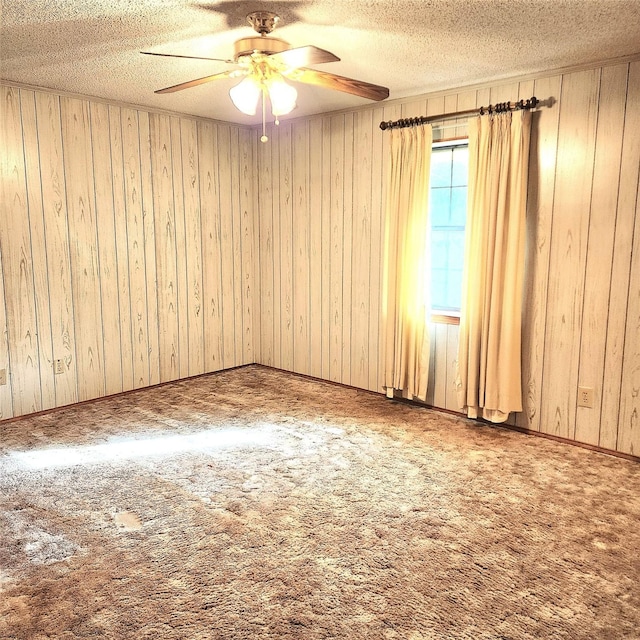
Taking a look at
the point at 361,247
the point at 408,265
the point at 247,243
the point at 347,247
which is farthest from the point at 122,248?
the point at 408,265

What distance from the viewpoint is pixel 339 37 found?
9.84 feet

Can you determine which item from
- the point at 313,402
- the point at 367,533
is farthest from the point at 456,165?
the point at 367,533

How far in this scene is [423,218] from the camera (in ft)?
13.8

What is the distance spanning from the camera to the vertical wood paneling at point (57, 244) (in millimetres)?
4082

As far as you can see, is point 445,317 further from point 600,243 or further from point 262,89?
point 262,89

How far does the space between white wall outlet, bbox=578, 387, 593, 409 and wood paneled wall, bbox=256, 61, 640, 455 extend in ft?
0.10

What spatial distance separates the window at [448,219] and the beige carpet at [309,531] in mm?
1061

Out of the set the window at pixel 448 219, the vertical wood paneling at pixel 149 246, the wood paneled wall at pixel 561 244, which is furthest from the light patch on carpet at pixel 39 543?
the window at pixel 448 219

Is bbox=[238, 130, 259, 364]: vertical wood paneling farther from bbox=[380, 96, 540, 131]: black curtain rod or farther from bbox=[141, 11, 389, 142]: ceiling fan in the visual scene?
bbox=[141, 11, 389, 142]: ceiling fan

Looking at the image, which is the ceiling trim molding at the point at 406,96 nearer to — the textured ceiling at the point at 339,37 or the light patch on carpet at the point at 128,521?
the textured ceiling at the point at 339,37

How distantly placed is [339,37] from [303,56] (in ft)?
1.84

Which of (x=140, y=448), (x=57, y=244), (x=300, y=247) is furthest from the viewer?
(x=300, y=247)

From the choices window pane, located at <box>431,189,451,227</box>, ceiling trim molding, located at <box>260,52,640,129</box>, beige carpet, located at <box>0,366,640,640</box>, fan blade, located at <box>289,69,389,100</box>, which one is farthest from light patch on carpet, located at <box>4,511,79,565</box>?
ceiling trim molding, located at <box>260,52,640,129</box>

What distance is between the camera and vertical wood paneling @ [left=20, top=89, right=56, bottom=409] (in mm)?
3977
